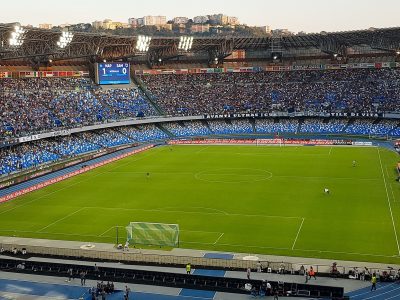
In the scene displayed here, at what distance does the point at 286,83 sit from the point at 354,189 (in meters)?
63.9

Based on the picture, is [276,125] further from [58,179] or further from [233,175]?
[58,179]

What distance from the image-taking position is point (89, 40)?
9269cm

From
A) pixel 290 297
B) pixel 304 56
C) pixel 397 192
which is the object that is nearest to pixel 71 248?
pixel 290 297

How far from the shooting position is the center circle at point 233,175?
6188cm

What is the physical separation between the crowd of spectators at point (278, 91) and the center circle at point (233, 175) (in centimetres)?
4078

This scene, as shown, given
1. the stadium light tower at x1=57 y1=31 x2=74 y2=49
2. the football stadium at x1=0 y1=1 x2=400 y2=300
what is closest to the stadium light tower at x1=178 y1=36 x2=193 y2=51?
the football stadium at x1=0 y1=1 x2=400 y2=300

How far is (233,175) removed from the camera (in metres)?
64.6

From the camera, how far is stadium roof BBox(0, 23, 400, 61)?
8212 centimetres

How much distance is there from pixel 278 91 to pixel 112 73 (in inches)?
1465

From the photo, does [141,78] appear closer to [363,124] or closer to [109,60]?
[109,60]

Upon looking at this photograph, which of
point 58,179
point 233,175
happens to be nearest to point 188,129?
point 233,175

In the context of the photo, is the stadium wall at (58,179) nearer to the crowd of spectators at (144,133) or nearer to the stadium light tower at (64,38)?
the crowd of spectators at (144,133)

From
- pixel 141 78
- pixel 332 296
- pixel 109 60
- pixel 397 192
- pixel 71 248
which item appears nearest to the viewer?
pixel 332 296

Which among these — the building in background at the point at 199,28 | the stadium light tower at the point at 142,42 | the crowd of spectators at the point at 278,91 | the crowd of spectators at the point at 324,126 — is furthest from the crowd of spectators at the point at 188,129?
the building in background at the point at 199,28
